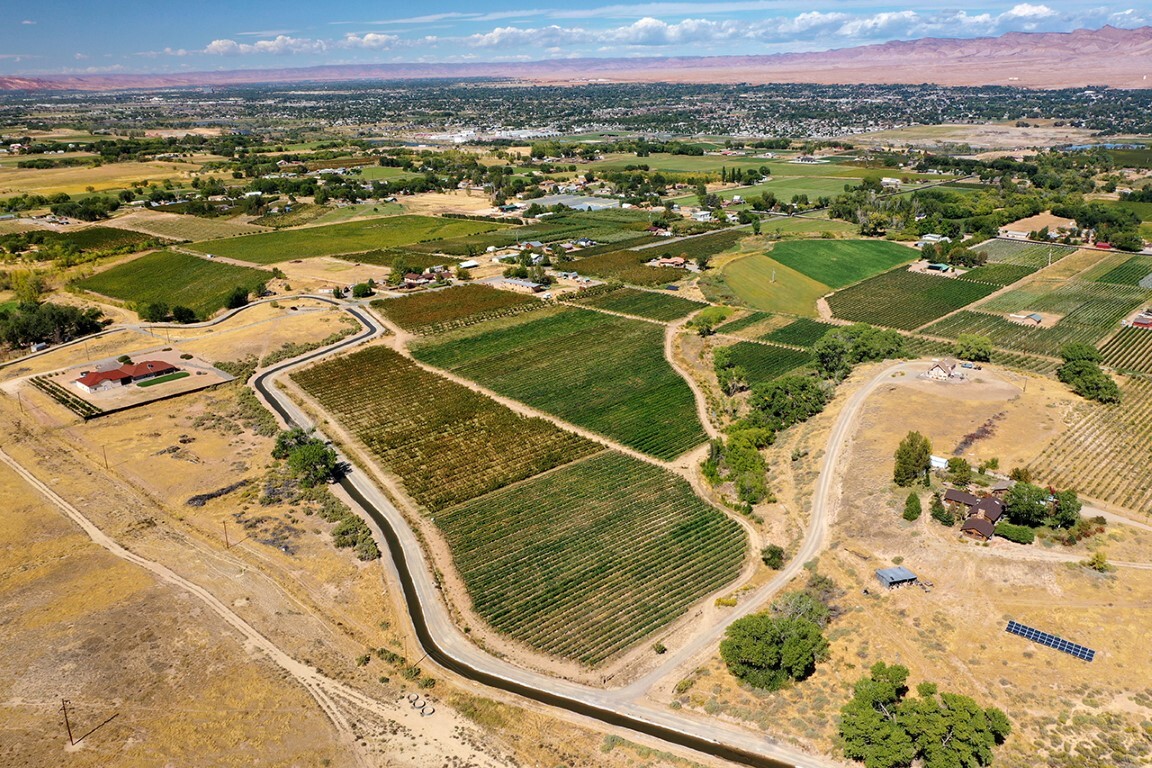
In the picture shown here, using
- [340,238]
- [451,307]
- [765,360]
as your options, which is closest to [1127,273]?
[765,360]

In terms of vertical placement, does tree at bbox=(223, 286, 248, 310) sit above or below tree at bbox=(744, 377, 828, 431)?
above

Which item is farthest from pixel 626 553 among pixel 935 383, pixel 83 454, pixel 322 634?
Answer: pixel 83 454

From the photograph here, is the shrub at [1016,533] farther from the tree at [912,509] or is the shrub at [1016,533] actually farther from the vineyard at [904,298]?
the vineyard at [904,298]

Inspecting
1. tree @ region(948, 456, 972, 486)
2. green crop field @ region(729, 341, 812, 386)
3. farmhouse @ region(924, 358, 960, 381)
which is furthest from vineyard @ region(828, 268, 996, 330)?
Answer: tree @ region(948, 456, 972, 486)

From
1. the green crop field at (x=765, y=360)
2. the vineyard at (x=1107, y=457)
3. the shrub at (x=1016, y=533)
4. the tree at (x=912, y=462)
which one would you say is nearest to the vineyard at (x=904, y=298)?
the green crop field at (x=765, y=360)

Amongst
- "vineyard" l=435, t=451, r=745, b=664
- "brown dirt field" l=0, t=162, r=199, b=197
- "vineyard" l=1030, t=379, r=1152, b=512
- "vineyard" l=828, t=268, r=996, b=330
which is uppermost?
"brown dirt field" l=0, t=162, r=199, b=197

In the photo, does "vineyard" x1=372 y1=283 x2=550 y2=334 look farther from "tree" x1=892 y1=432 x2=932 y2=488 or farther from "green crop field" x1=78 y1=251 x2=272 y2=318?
"tree" x1=892 y1=432 x2=932 y2=488
